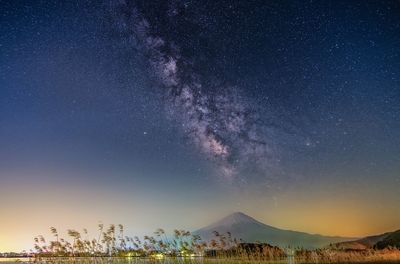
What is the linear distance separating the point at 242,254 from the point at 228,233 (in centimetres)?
200

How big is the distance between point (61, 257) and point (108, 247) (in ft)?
14.6

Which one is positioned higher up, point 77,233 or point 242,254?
point 77,233

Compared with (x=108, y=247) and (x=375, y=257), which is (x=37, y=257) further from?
(x=375, y=257)

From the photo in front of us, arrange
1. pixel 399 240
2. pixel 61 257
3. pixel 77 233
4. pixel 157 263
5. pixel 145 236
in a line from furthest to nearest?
pixel 399 240, pixel 157 263, pixel 61 257, pixel 145 236, pixel 77 233

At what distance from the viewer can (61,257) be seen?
3128cm

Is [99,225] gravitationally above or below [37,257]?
above

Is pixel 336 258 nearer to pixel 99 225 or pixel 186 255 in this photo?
pixel 186 255

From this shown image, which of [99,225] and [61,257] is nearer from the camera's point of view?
[99,225]

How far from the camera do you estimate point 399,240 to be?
3745 inches

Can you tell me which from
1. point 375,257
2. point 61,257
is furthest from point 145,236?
point 375,257

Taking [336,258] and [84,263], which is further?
[336,258]

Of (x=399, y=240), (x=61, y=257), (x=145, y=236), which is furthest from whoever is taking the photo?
(x=399, y=240)

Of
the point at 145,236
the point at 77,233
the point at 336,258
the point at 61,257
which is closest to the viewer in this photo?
the point at 77,233

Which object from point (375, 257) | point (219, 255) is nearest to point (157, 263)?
point (219, 255)
